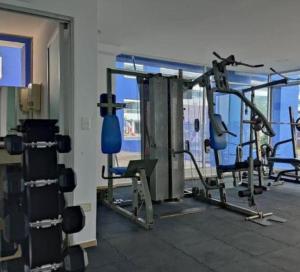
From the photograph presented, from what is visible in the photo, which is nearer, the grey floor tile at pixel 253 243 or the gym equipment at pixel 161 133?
the grey floor tile at pixel 253 243

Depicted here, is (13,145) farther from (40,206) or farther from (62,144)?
(40,206)

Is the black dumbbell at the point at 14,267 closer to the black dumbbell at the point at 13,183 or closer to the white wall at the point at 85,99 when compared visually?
the black dumbbell at the point at 13,183

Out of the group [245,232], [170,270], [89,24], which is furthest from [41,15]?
[245,232]

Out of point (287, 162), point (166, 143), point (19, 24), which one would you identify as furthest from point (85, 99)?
point (287, 162)

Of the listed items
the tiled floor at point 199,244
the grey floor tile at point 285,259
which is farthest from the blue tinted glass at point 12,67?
the grey floor tile at point 285,259

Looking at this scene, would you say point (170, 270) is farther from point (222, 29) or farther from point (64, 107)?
point (222, 29)

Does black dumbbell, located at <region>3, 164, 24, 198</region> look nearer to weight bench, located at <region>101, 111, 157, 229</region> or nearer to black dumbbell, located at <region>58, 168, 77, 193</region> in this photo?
black dumbbell, located at <region>58, 168, 77, 193</region>

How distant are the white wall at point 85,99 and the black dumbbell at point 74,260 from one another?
105 cm

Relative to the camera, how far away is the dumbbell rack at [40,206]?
1.75m

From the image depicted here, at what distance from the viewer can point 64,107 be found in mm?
2943

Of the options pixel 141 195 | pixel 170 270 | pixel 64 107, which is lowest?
pixel 170 270

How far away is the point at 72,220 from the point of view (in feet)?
5.98

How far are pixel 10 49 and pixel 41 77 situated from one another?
0.98m

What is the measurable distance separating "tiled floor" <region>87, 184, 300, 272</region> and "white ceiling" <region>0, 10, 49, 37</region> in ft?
9.14
